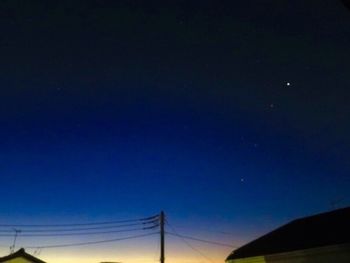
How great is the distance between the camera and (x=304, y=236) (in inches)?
770

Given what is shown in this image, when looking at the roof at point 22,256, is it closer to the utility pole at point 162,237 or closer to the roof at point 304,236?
the utility pole at point 162,237

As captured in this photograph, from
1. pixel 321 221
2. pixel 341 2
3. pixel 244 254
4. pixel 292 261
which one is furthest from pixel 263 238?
pixel 341 2

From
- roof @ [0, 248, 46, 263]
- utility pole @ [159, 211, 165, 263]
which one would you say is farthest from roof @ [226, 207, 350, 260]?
roof @ [0, 248, 46, 263]

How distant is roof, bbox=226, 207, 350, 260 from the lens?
57.4 ft

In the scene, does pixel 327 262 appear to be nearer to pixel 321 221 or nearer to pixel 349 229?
pixel 349 229

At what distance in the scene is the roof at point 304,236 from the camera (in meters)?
17.5

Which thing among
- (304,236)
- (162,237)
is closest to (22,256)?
(162,237)

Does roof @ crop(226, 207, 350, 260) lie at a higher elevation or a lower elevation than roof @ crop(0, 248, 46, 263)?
lower

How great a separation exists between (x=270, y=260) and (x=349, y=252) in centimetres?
439

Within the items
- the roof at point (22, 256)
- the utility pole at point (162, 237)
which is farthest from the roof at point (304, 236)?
the roof at point (22, 256)

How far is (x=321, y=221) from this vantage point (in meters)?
21.3

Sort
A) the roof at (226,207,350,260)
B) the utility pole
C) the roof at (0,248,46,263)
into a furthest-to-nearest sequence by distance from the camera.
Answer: the roof at (0,248,46,263), the utility pole, the roof at (226,207,350,260)

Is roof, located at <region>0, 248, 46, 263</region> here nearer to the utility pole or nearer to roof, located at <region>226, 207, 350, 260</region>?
the utility pole

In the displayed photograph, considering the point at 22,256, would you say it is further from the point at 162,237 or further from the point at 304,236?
the point at 304,236
